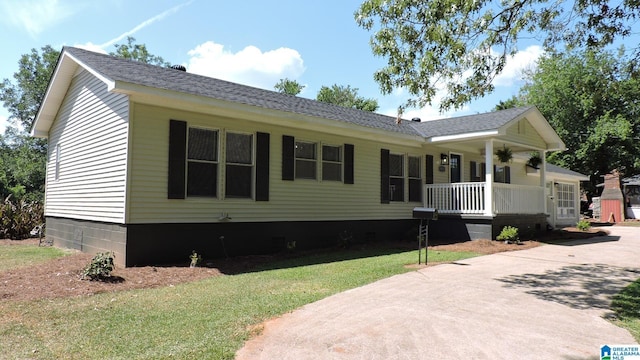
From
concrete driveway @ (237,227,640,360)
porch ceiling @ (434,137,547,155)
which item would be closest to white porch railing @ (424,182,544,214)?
porch ceiling @ (434,137,547,155)

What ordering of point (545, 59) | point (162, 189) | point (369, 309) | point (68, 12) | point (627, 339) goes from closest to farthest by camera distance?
point (627, 339) < point (369, 309) < point (162, 189) < point (68, 12) < point (545, 59)

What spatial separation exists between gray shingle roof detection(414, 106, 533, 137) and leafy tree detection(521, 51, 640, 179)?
767 inches

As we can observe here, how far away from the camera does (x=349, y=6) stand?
8.82m

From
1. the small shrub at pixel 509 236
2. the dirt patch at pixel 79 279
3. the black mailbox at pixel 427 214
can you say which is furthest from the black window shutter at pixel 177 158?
the small shrub at pixel 509 236

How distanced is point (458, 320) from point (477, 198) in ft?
29.5

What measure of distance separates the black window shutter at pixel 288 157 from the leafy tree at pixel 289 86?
34.6 meters

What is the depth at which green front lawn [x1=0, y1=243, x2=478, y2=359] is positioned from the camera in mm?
3912

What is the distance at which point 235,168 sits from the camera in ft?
32.5

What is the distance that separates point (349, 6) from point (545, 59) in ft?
102

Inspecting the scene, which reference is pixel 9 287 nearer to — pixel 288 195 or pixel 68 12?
pixel 288 195

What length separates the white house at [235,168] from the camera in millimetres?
8555

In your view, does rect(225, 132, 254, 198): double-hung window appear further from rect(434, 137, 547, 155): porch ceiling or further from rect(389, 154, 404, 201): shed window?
rect(434, 137, 547, 155): porch ceiling

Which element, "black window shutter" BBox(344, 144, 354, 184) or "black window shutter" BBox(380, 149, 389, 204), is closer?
"black window shutter" BBox(344, 144, 354, 184)

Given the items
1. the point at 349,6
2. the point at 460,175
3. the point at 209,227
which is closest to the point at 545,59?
the point at 460,175
